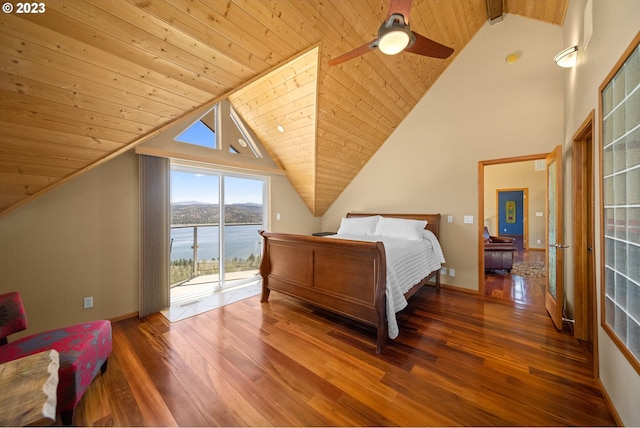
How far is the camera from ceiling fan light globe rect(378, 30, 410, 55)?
1583 mm

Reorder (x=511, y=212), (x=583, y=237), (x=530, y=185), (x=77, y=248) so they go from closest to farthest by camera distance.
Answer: (x=583, y=237) → (x=77, y=248) → (x=530, y=185) → (x=511, y=212)

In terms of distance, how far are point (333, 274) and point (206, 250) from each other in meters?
2.37

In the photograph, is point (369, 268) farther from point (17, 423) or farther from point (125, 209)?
point (125, 209)

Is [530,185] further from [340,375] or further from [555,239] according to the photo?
[340,375]

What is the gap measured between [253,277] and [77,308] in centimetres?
234

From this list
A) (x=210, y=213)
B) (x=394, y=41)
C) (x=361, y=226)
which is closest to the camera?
(x=394, y=41)

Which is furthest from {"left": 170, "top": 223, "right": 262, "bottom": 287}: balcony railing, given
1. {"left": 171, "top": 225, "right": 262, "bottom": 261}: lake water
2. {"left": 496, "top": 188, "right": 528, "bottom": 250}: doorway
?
{"left": 496, "top": 188, "right": 528, "bottom": 250}: doorway

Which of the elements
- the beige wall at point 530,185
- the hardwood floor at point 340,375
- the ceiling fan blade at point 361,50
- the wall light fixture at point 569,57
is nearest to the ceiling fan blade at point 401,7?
the ceiling fan blade at point 361,50

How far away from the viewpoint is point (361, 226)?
13.7 ft

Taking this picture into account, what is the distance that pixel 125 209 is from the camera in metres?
2.76

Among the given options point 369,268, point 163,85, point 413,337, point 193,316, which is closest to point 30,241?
point 193,316

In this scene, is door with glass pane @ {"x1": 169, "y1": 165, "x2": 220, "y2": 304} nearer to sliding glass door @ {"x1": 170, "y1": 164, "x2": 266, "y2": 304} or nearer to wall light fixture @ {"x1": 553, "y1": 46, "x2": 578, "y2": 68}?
sliding glass door @ {"x1": 170, "y1": 164, "x2": 266, "y2": 304}

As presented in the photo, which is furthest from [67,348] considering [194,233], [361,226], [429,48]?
[361,226]

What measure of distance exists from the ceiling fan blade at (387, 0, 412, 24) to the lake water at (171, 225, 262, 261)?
11.6 ft
